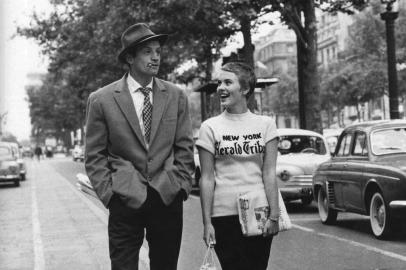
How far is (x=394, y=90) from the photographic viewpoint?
17.1 m

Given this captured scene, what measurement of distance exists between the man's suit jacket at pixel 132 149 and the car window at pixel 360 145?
6.69 metres

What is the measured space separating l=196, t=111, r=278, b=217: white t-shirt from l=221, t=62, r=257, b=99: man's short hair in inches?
7.6

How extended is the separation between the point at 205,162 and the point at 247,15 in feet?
57.6

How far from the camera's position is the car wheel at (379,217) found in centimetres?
969

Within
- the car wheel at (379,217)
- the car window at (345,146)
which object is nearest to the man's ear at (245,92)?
the car wheel at (379,217)

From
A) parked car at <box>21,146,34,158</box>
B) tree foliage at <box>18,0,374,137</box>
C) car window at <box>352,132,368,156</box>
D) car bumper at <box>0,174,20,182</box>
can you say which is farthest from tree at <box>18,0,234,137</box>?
parked car at <box>21,146,34,158</box>

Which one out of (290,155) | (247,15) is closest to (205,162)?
(290,155)

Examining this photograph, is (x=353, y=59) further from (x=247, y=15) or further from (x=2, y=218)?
(x=2, y=218)

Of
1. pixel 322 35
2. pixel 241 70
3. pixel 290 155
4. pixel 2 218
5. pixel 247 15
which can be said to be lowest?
pixel 2 218

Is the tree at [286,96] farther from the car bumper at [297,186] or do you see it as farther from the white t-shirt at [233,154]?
the white t-shirt at [233,154]

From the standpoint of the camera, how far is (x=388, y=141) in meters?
10.6

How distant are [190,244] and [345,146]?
121 inches

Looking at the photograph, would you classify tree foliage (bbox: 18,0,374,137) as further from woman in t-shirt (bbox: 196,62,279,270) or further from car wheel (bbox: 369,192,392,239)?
woman in t-shirt (bbox: 196,62,279,270)

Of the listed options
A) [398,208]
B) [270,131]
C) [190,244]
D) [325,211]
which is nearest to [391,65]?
[325,211]
